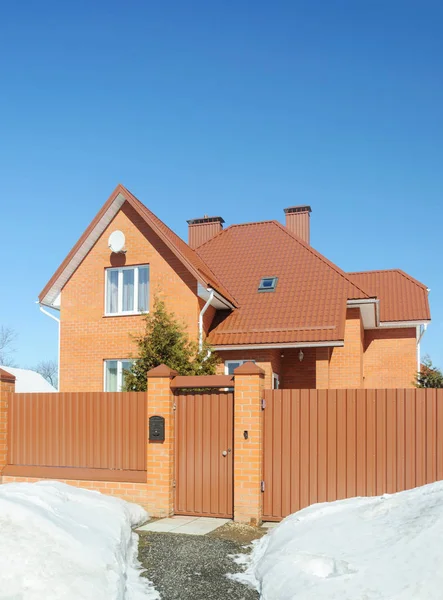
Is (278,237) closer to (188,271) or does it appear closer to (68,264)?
(188,271)

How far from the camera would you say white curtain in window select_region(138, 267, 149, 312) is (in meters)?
16.3

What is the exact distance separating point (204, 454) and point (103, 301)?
8.19 metres

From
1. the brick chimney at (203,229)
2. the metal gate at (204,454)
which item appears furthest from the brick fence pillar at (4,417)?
the brick chimney at (203,229)

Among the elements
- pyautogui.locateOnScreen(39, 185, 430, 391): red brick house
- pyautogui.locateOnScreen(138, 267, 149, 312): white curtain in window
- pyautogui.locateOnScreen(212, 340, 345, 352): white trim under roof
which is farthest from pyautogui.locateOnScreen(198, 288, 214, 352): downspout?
pyautogui.locateOnScreen(138, 267, 149, 312): white curtain in window

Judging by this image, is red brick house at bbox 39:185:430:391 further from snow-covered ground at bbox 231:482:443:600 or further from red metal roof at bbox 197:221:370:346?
snow-covered ground at bbox 231:482:443:600

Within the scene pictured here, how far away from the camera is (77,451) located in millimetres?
10227

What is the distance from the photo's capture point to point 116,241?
16.3 m

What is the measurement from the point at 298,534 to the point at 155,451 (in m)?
3.24

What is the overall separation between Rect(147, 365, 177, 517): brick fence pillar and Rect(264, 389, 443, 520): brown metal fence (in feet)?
4.93

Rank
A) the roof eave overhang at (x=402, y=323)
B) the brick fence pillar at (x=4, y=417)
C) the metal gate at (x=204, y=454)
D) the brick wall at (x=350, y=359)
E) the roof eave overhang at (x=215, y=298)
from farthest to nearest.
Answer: the roof eave overhang at (x=402, y=323) < the brick wall at (x=350, y=359) < the roof eave overhang at (x=215, y=298) < the brick fence pillar at (x=4, y=417) < the metal gate at (x=204, y=454)

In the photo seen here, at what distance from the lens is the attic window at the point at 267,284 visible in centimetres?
1760

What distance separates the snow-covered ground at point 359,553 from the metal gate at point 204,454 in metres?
1.72

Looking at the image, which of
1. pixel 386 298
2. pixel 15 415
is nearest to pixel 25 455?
pixel 15 415

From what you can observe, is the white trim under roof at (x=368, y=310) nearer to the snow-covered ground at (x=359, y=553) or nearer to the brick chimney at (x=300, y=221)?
the brick chimney at (x=300, y=221)
